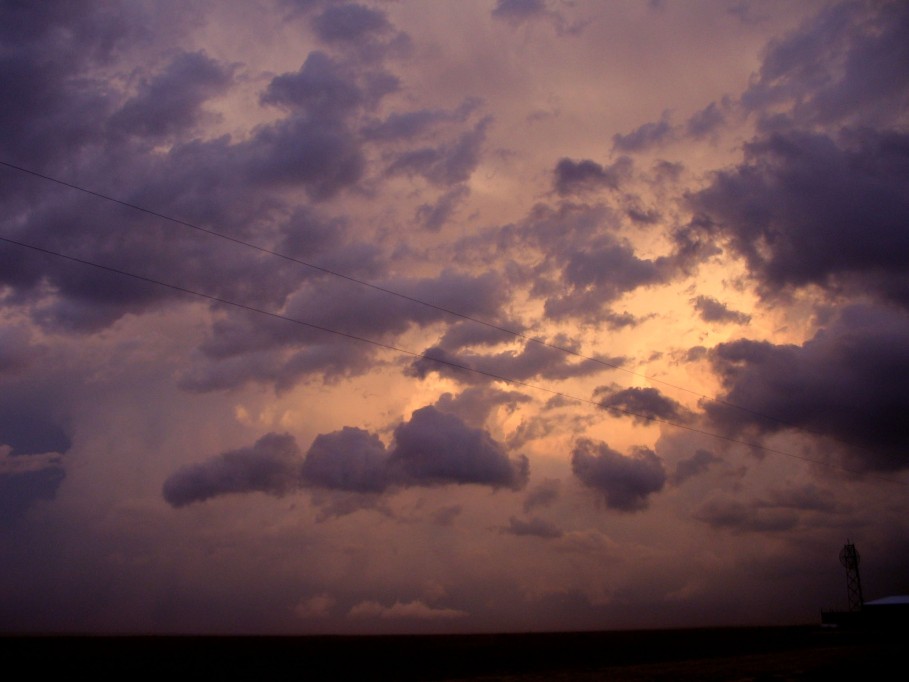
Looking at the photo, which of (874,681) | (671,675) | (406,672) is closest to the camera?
(874,681)

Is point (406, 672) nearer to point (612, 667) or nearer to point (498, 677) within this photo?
point (498, 677)

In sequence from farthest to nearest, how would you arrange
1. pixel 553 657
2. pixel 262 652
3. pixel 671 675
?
pixel 262 652 → pixel 553 657 → pixel 671 675

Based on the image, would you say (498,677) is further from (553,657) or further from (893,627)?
(893,627)

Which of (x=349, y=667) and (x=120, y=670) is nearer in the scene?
(x=120, y=670)

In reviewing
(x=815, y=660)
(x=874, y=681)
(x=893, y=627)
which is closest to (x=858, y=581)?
(x=893, y=627)

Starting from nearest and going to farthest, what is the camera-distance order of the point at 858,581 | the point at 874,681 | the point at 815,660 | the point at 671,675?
the point at 874,681 → the point at 671,675 → the point at 815,660 → the point at 858,581

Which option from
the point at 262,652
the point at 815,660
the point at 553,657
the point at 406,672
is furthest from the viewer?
the point at 262,652

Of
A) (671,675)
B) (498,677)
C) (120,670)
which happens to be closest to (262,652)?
(120,670)

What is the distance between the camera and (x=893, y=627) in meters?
125

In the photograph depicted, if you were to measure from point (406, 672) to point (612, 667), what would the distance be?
17.6m

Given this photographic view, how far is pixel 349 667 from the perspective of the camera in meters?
62.9

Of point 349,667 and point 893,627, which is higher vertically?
point 349,667

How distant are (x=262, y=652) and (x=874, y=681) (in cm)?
6392

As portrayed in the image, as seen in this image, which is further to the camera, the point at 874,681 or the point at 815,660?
the point at 815,660
